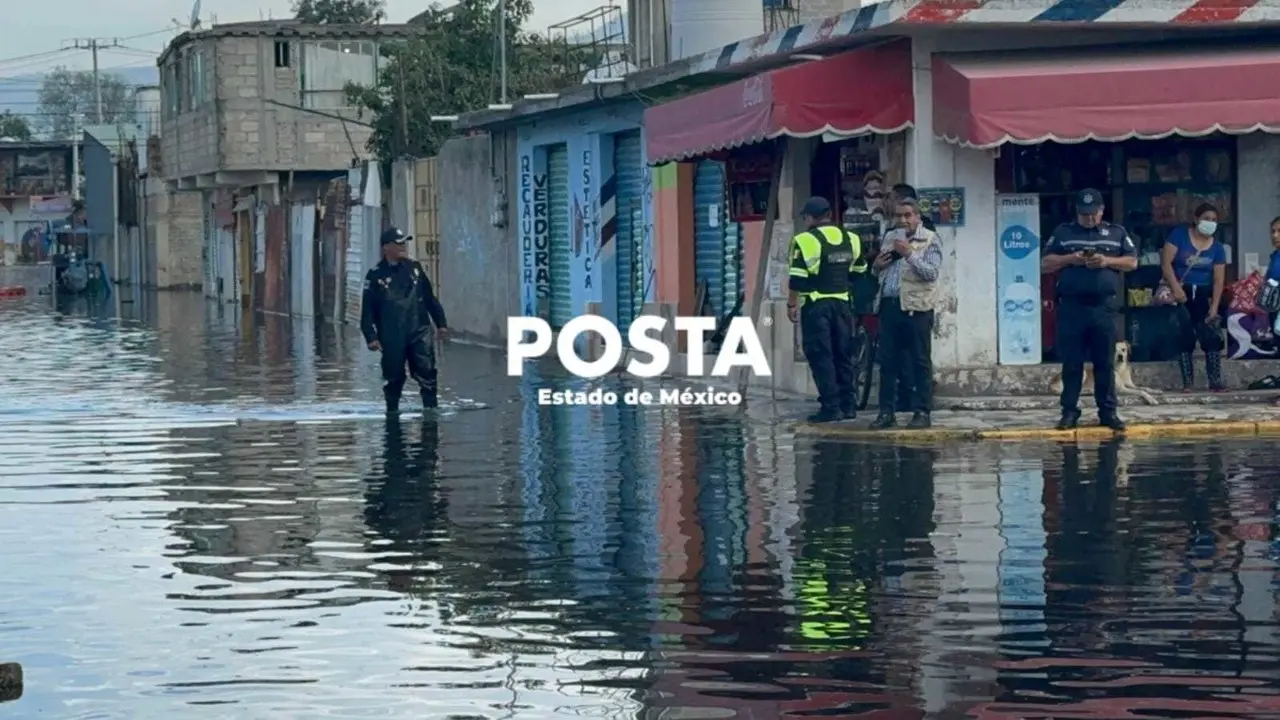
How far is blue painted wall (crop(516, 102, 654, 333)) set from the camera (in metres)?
27.3

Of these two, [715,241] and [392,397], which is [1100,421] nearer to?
[392,397]

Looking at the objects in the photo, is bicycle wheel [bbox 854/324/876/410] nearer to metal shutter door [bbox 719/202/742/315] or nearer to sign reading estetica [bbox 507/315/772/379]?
sign reading estetica [bbox 507/315/772/379]

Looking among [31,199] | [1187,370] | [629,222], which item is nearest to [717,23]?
[629,222]

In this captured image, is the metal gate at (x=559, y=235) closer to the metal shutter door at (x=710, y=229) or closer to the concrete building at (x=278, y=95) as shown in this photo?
the metal shutter door at (x=710, y=229)

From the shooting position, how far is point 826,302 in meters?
17.9

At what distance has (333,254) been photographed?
45.0 meters

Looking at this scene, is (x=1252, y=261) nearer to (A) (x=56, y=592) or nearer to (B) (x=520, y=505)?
(B) (x=520, y=505)

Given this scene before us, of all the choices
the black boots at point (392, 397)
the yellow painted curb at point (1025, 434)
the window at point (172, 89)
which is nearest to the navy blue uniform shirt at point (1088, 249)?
the yellow painted curb at point (1025, 434)

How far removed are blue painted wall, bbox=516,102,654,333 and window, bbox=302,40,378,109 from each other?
25.8 metres

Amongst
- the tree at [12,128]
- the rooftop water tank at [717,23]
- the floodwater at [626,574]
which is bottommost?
the floodwater at [626,574]

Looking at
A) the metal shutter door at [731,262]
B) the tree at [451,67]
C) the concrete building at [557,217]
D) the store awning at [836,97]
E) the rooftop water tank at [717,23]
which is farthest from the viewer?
the tree at [451,67]

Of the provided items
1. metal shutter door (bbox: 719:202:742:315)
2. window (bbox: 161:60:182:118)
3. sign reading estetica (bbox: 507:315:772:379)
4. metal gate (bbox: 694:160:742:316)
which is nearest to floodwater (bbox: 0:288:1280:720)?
sign reading estetica (bbox: 507:315:772:379)

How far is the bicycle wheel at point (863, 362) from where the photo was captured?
62.3 feet

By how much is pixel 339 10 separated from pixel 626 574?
63154 millimetres
